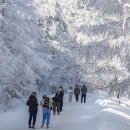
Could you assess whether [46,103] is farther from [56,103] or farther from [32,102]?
[56,103]

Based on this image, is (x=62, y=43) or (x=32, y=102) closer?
(x=32, y=102)

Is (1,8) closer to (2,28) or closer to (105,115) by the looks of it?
(2,28)

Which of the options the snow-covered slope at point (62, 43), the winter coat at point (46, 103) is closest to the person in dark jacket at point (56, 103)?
the snow-covered slope at point (62, 43)

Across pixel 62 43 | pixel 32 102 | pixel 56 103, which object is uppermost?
pixel 62 43

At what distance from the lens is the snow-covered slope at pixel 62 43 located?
66.4ft

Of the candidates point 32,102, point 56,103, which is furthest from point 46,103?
point 56,103

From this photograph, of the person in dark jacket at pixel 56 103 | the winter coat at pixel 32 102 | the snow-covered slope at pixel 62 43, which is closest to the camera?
the snow-covered slope at pixel 62 43

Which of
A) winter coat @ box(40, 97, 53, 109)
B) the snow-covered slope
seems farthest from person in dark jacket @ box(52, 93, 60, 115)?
winter coat @ box(40, 97, 53, 109)

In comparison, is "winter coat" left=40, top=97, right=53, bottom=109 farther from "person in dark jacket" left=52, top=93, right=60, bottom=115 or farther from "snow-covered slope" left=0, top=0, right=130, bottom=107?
"person in dark jacket" left=52, top=93, right=60, bottom=115

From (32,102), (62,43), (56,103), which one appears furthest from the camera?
(62,43)

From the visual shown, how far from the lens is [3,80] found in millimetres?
30953

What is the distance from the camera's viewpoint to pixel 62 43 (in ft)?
191

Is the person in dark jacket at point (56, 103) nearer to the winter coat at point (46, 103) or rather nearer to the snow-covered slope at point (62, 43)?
the snow-covered slope at point (62, 43)

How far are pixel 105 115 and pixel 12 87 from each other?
769 centimetres
